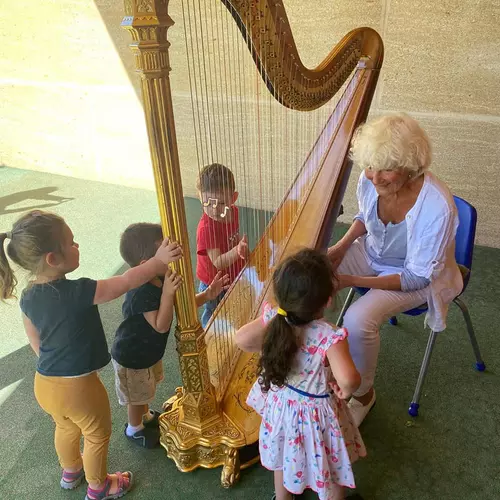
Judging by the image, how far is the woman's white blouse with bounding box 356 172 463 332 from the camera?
5.84 feet

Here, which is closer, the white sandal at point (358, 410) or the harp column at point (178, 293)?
the harp column at point (178, 293)

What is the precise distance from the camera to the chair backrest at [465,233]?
1.98m

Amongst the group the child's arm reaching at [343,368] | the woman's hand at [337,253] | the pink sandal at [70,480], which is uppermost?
the child's arm reaching at [343,368]

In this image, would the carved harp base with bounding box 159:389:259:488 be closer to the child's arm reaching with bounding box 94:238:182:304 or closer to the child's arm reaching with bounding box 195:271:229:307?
the child's arm reaching with bounding box 195:271:229:307

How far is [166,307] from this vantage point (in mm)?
1498

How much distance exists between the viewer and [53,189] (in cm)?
462

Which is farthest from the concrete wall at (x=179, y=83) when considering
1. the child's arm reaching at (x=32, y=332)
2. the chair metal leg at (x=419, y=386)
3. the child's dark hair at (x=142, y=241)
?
the child's arm reaching at (x=32, y=332)

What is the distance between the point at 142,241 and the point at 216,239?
34 cm

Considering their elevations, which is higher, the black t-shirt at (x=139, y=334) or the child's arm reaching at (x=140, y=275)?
the child's arm reaching at (x=140, y=275)

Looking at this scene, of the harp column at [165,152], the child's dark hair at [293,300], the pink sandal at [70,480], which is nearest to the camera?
the harp column at [165,152]

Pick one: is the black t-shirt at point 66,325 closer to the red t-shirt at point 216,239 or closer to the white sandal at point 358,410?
the red t-shirt at point 216,239

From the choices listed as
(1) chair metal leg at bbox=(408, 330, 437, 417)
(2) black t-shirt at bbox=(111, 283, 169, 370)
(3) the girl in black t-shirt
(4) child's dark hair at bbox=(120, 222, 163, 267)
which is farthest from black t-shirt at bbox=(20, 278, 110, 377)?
(1) chair metal leg at bbox=(408, 330, 437, 417)

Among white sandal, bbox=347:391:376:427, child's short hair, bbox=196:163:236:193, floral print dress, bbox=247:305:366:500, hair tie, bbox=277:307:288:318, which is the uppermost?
child's short hair, bbox=196:163:236:193

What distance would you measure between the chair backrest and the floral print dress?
2.86ft
